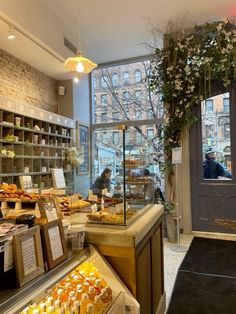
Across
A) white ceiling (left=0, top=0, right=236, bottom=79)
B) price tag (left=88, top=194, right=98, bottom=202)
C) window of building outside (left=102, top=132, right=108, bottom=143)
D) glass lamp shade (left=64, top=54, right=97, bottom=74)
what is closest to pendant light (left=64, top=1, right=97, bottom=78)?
glass lamp shade (left=64, top=54, right=97, bottom=74)

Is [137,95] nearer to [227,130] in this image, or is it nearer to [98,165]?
[227,130]

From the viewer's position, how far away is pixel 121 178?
191 cm

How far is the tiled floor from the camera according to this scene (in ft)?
9.95

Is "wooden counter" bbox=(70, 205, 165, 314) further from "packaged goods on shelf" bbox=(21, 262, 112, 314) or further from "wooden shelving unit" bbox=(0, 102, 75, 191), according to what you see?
"wooden shelving unit" bbox=(0, 102, 75, 191)

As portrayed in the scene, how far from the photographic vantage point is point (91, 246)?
1582 mm

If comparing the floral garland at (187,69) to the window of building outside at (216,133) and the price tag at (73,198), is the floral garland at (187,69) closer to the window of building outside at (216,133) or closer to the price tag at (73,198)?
the window of building outside at (216,133)

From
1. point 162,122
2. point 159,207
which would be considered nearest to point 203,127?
point 162,122

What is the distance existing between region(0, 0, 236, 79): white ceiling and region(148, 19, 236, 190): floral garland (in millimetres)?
285

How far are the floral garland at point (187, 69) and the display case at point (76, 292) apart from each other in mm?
3749

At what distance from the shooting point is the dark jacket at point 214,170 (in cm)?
501

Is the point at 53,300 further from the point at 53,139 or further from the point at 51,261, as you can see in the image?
the point at 53,139

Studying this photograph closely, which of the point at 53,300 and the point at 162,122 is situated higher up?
the point at 162,122

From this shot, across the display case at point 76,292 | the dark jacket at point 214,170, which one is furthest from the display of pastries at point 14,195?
the dark jacket at point 214,170

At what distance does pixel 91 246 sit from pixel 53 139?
460 cm
